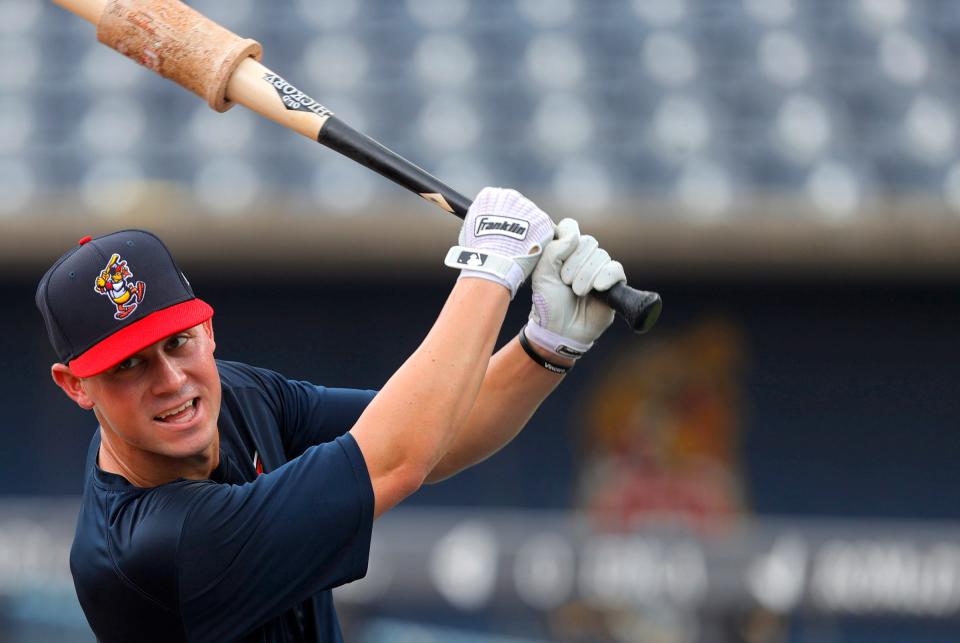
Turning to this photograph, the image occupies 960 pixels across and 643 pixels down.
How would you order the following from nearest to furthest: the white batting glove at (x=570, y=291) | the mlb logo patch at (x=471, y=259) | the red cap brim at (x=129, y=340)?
the red cap brim at (x=129, y=340) → the mlb logo patch at (x=471, y=259) → the white batting glove at (x=570, y=291)

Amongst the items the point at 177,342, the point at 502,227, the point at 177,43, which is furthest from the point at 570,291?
the point at 177,43

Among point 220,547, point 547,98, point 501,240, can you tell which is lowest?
point 220,547

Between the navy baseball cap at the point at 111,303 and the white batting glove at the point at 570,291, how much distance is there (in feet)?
1.61

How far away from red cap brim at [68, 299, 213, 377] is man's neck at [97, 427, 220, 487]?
14 centimetres

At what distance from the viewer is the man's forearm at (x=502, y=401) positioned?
2252 millimetres

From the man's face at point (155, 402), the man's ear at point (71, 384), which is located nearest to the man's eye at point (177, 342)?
the man's face at point (155, 402)

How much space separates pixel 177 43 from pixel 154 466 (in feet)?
2.14

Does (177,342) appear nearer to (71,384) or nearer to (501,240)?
(71,384)

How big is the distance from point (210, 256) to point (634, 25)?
1.47m

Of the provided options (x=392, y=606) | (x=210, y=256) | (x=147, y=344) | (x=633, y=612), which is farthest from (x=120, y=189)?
(x=147, y=344)

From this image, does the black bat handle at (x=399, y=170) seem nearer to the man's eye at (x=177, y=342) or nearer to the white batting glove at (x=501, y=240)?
the white batting glove at (x=501, y=240)

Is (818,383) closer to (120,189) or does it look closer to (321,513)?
(120,189)

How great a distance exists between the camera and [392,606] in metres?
3.84

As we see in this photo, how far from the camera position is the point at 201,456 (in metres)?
1.93
